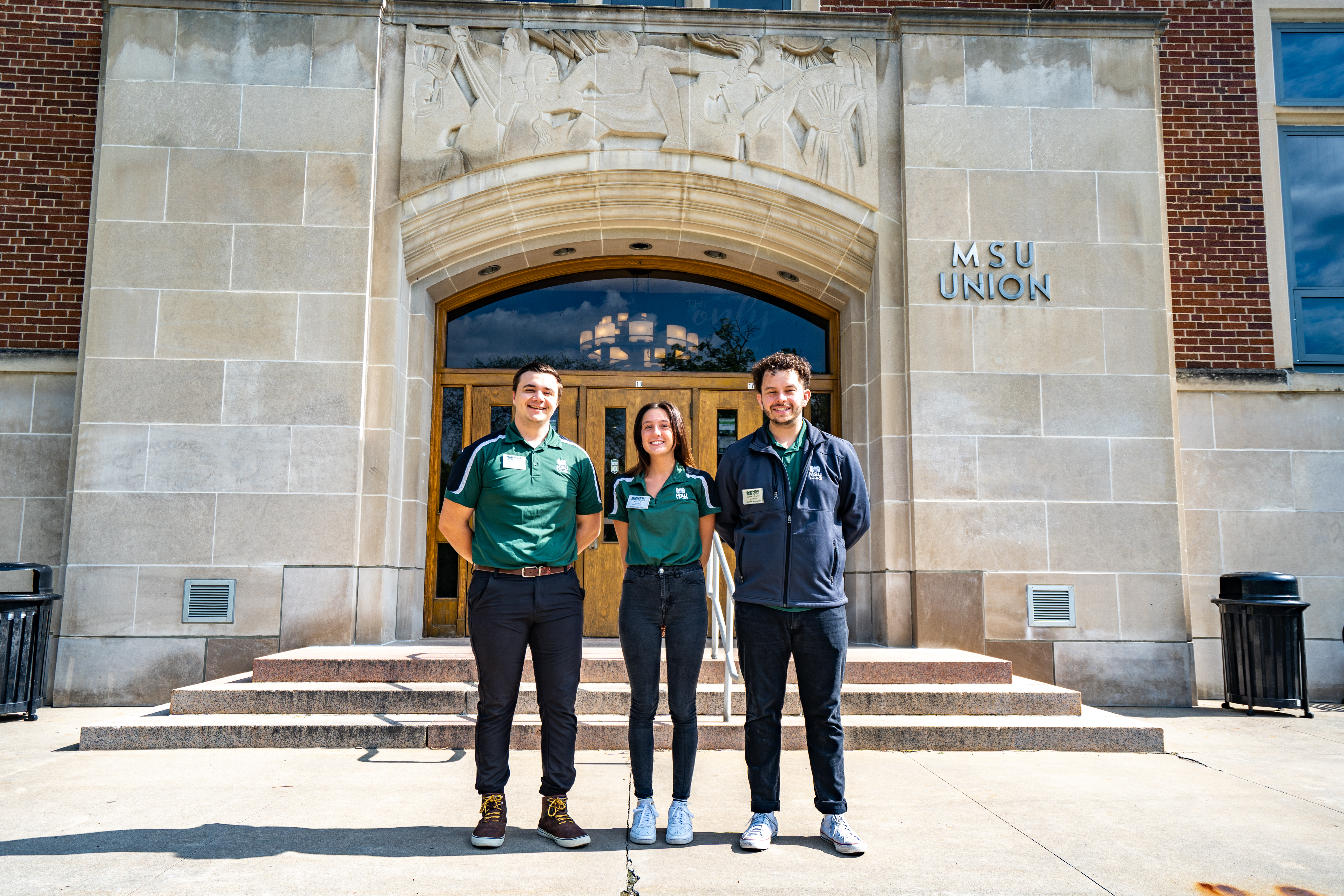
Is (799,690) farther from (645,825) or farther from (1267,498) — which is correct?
(1267,498)

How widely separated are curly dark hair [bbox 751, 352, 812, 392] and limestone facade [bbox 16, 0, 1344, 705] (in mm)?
4146

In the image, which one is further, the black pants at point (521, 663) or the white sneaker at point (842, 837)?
the black pants at point (521, 663)

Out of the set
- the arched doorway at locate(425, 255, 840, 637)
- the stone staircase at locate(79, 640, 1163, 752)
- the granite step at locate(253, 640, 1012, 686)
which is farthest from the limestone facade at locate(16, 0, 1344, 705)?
the stone staircase at locate(79, 640, 1163, 752)

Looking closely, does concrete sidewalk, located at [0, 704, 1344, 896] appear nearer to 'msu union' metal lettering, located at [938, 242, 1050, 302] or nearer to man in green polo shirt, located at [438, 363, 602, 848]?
man in green polo shirt, located at [438, 363, 602, 848]

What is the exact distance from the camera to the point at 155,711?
19.7 ft

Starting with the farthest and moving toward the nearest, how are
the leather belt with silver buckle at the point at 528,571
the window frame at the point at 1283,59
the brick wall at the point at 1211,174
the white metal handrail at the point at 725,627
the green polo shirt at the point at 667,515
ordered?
1. the window frame at the point at 1283,59
2. the brick wall at the point at 1211,174
3. the white metal handrail at the point at 725,627
4. the green polo shirt at the point at 667,515
5. the leather belt with silver buckle at the point at 528,571

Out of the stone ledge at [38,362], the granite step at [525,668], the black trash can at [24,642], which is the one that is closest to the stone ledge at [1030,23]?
the granite step at [525,668]

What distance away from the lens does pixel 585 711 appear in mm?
5910

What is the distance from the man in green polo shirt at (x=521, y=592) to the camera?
3588 mm

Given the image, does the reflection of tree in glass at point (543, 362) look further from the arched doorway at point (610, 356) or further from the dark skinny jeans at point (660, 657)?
the dark skinny jeans at point (660, 657)

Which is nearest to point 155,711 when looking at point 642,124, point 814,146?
point 642,124

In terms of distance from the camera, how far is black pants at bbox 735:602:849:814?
361cm

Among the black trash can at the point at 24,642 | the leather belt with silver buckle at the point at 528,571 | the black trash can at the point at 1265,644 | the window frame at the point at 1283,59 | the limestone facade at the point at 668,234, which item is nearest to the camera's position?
the leather belt with silver buckle at the point at 528,571

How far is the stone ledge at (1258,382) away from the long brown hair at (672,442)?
619 cm
